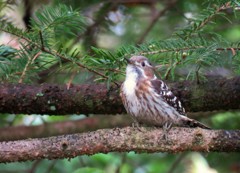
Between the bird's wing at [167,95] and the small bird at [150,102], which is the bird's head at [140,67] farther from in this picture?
the bird's wing at [167,95]

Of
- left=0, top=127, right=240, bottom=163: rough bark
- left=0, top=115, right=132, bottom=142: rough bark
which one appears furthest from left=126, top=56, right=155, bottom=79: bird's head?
left=0, top=115, right=132, bottom=142: rough bark

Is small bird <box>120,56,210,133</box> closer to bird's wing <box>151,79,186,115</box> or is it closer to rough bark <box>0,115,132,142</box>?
→ bird's wing <box>151,79,186,115</box>

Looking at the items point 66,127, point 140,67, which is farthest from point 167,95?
point 66,127

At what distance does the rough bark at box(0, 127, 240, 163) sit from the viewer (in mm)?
2783

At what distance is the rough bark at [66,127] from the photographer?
427cm

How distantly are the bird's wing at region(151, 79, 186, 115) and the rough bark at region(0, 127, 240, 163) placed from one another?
1.89 feet

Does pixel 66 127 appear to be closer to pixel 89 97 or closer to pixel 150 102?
pixel 89 97

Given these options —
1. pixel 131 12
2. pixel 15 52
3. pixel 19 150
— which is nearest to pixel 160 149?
pixel 19 150

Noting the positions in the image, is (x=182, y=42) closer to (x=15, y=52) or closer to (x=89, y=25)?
(x=15, y=52)

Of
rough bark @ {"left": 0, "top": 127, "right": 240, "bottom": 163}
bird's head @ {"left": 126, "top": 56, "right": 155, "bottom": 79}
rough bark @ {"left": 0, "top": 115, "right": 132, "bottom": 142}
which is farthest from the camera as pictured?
rough bark @ {"left": 0, "top": 115, "right": 132, "bottom": 142}

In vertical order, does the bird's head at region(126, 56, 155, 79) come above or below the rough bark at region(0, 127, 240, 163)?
above

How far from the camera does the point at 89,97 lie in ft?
11.3

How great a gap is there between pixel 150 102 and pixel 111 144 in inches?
28.7

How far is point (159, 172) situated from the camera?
4605mm
